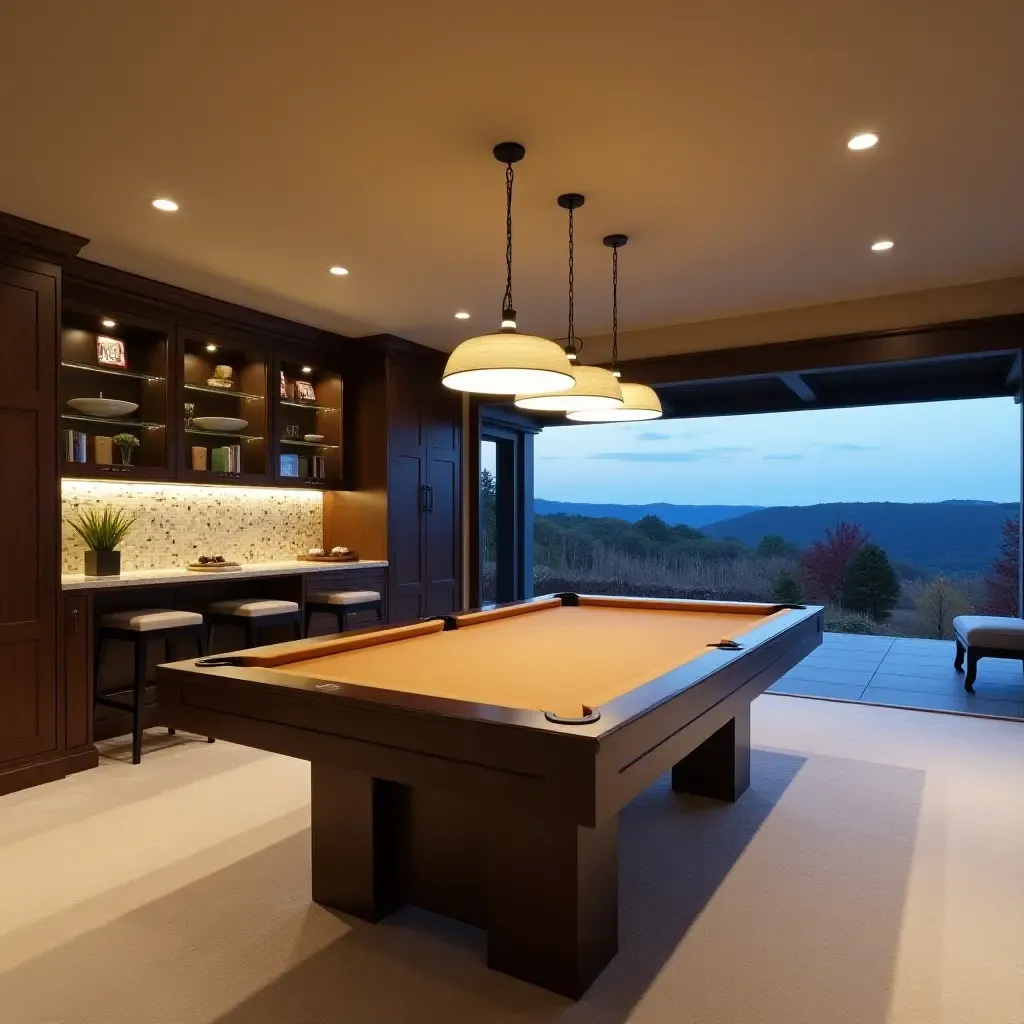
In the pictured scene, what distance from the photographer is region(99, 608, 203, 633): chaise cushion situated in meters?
3.91

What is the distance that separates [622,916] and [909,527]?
850 cm

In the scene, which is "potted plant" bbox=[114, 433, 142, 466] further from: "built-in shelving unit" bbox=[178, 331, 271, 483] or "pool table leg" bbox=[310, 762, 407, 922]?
"pool table leg" bbox=[310, 762, 407, 922]

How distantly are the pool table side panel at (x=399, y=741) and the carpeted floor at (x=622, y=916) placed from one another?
647 millimetres

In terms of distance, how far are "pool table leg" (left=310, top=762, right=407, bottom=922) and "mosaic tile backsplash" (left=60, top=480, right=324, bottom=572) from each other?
265 cm

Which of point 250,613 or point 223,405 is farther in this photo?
point 223,405

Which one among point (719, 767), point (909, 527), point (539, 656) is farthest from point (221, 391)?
point (909, 527)

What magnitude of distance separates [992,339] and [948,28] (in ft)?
9.51

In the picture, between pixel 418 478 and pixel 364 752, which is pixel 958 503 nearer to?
pixel 418 478

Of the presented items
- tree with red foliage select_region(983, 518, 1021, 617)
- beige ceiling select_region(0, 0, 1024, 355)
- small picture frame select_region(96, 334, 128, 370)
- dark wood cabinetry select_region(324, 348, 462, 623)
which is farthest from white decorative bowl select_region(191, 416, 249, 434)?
tree with red foliage select_region(983, 518, 1021, 617)

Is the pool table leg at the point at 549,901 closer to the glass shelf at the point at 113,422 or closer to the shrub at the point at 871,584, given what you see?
the glass shelf at the point at 113,422

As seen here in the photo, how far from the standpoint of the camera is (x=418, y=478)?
6172 mm

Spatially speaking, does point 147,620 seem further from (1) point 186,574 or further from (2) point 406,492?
(2) point 406,492

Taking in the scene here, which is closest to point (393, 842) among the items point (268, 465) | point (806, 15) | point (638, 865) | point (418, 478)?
point (638, 865)

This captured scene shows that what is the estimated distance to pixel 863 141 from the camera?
111 inches
